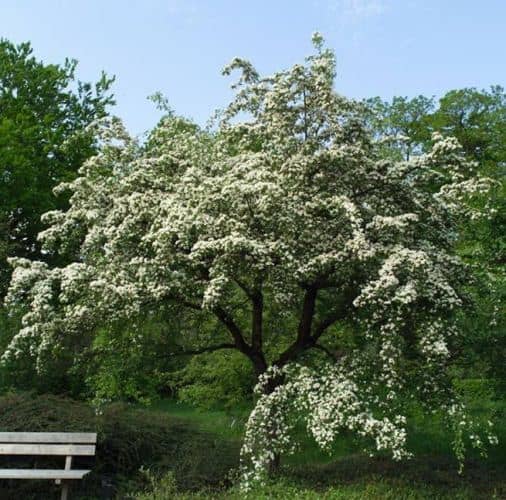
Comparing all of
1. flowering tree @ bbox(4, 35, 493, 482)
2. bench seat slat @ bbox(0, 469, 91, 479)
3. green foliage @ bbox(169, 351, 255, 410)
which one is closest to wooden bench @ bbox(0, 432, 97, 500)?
bench seat slat @ bbox(0, 469, 91, 479)

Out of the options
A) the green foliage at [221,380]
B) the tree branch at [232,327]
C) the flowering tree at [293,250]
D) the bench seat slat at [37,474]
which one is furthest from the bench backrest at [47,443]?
the green foliage at [221,380]

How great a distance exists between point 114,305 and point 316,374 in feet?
11.3

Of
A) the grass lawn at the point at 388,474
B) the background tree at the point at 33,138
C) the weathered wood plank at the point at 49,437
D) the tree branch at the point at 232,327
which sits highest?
the background tree at the point at 33,138

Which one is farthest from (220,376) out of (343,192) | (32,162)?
(32,162)

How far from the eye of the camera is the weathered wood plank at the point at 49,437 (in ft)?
33.2

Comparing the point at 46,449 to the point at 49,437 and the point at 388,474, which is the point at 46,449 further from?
the point at 388,474

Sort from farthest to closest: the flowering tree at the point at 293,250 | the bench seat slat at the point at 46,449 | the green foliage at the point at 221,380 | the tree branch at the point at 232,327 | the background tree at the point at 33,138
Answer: the background tree at the point at 33,138, the green foliage at the point at 221,380, the tree branch at the point at 232,327, the bench seat slat at the point at 46,449, the flowering tree at the point at 293,250

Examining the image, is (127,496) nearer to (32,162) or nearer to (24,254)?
(32,162)

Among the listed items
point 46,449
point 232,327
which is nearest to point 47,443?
point 46,449

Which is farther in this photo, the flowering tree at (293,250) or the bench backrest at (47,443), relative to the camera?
the bench backrest at (47,443)

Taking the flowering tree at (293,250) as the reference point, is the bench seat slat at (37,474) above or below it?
below

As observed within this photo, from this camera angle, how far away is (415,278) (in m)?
9.17

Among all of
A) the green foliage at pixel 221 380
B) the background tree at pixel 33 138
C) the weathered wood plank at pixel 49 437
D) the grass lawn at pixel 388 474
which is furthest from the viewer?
the background tree at pixel 33 138

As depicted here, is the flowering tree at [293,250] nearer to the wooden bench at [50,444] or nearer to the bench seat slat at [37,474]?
the wooden bench at [50,444]
